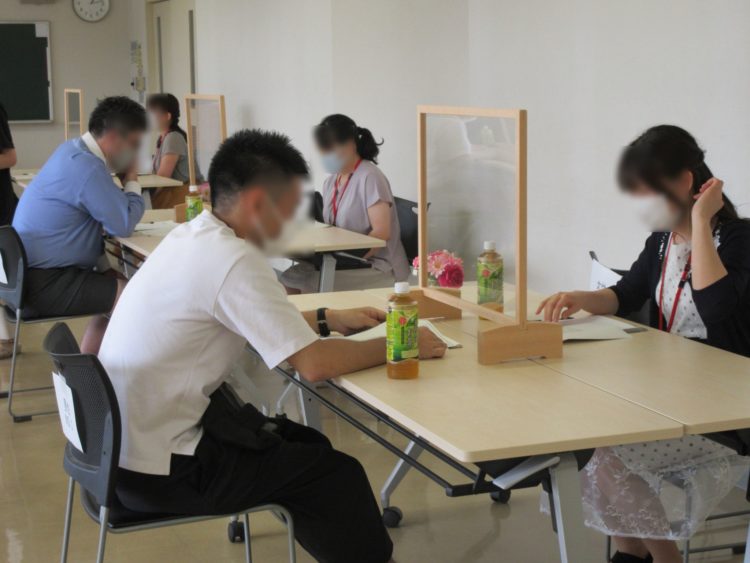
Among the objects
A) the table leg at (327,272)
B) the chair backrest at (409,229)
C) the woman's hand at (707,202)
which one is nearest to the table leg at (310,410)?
the table leg at (327,272)

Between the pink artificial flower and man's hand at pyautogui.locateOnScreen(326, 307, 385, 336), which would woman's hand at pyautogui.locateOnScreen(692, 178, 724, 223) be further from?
man's hand at pyautogui.locateOnScreen(326, 307, 385, 336)

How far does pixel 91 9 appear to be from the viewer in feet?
33.0

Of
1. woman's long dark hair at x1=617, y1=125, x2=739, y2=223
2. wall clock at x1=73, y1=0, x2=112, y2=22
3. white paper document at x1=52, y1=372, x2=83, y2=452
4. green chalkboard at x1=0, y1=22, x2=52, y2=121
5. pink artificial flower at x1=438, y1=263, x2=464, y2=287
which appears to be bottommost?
white paper document at x1=52, y1=372, x2=83, y2=452

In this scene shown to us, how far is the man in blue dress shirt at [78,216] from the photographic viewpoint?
3971 mm

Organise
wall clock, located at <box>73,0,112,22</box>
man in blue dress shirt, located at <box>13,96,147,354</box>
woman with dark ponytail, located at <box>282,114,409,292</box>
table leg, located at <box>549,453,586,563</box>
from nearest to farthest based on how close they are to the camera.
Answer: table leg, located at <box>549,453,586,563</box> → man in blue dress shirt, located at <box>13,96,147,354</box> → woman with dark ponytail, located at <box>282,114,409,292</box> → wall clock, located at <box>73,0,112,22</box>

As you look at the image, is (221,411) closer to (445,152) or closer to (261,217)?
(261,217)

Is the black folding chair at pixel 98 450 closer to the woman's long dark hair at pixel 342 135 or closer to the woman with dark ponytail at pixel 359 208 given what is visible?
the woman with dark ponytail at pixel 359 208

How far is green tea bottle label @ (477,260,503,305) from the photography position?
7.71 feet

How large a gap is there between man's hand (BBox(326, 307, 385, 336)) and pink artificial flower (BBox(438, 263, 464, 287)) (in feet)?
0.72

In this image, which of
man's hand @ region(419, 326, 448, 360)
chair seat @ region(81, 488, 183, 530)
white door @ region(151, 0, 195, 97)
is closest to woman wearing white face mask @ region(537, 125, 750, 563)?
man's hand @ region(419, 326, 448, 360)

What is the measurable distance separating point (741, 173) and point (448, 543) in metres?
1.61

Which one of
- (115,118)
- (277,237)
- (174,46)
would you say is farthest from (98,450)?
(174,46)

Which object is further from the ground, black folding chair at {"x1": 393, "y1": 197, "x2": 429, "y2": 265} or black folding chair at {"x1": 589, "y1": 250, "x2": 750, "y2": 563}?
black folding chair at {"x1": 393, "y1": 197, "x2": 429, "y2": 265}

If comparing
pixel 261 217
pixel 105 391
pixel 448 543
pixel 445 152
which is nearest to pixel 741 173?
pixel 445 152
